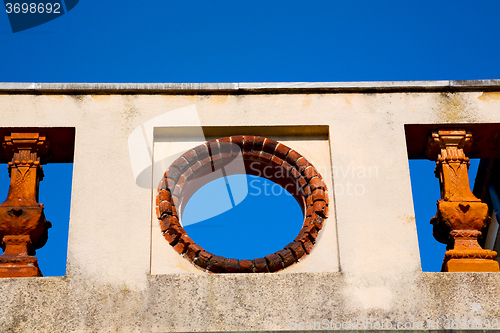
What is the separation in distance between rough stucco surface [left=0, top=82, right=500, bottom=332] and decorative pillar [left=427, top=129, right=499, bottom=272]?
7.9 inches

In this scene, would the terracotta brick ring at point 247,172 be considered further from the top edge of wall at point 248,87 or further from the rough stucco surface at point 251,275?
the top edge of wall at point 248,87

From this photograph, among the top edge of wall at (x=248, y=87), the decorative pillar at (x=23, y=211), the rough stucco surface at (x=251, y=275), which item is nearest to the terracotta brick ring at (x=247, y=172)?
the rough stucco surface at (x=251, y=275)

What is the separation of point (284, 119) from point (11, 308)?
10.8 ft

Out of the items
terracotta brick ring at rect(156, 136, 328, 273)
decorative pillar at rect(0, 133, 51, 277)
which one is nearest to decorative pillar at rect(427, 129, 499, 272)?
terracotta brick ring at rect(156, 136, 328, 273)

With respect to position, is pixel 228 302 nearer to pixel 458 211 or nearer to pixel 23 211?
pixel 23 211

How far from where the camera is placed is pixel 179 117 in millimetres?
8086

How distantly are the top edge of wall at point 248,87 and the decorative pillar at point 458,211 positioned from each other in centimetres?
55

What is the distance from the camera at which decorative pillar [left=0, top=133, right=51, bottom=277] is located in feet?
24.1

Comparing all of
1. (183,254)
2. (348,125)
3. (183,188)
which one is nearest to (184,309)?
(183,254)

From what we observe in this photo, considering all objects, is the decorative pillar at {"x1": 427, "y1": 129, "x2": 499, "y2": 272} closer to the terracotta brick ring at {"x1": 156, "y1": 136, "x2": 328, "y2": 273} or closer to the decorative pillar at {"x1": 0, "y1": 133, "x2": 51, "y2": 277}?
the terracotta brick ring at {"x1": 156, "y1": 136, "x2": 328, "y2": 273}

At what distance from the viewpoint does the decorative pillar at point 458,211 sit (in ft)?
24.5

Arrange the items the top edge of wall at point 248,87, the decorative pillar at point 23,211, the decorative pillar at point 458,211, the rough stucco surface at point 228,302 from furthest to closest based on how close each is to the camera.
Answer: the top edge of wall at point 248,87 < the decorative pillar at point 458,211 < the decorative pillar at point 23,211 < the rough stucco surface at point 228,302

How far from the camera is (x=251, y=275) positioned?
722cm

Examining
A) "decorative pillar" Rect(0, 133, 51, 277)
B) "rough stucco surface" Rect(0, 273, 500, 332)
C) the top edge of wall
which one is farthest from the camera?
the top edge of wall
